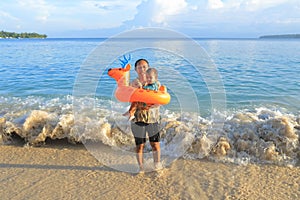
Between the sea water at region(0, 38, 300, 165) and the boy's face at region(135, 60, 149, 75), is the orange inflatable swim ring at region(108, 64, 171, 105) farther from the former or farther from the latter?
the sea water at region(0, 38, 300, 165)

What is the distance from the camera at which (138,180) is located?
11.8 ft

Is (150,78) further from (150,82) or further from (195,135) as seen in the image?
(195,135)

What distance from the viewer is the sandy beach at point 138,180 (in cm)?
327

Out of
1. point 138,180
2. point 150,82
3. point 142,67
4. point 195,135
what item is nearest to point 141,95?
point 150,82

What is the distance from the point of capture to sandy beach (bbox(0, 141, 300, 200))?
3268 mm

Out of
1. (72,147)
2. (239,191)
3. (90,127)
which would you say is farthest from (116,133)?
(239,191)

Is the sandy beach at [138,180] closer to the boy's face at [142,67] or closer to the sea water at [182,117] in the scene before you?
the sea water at [182,117]

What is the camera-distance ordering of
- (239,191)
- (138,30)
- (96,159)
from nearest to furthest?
1. (239,191)
2. (138,30)
3. (96,159)

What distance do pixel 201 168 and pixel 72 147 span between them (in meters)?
2.26

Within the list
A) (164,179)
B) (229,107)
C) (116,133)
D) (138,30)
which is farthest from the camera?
(229,107)

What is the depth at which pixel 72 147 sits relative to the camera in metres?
4.62

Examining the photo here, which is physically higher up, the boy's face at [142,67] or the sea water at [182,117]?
the boy's face at [142,67]

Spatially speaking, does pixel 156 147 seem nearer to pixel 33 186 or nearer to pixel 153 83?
pixel 153 83

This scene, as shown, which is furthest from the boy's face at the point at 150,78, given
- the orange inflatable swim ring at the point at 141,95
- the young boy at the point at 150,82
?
the orange inflatable swim ring at the point at 141,95
